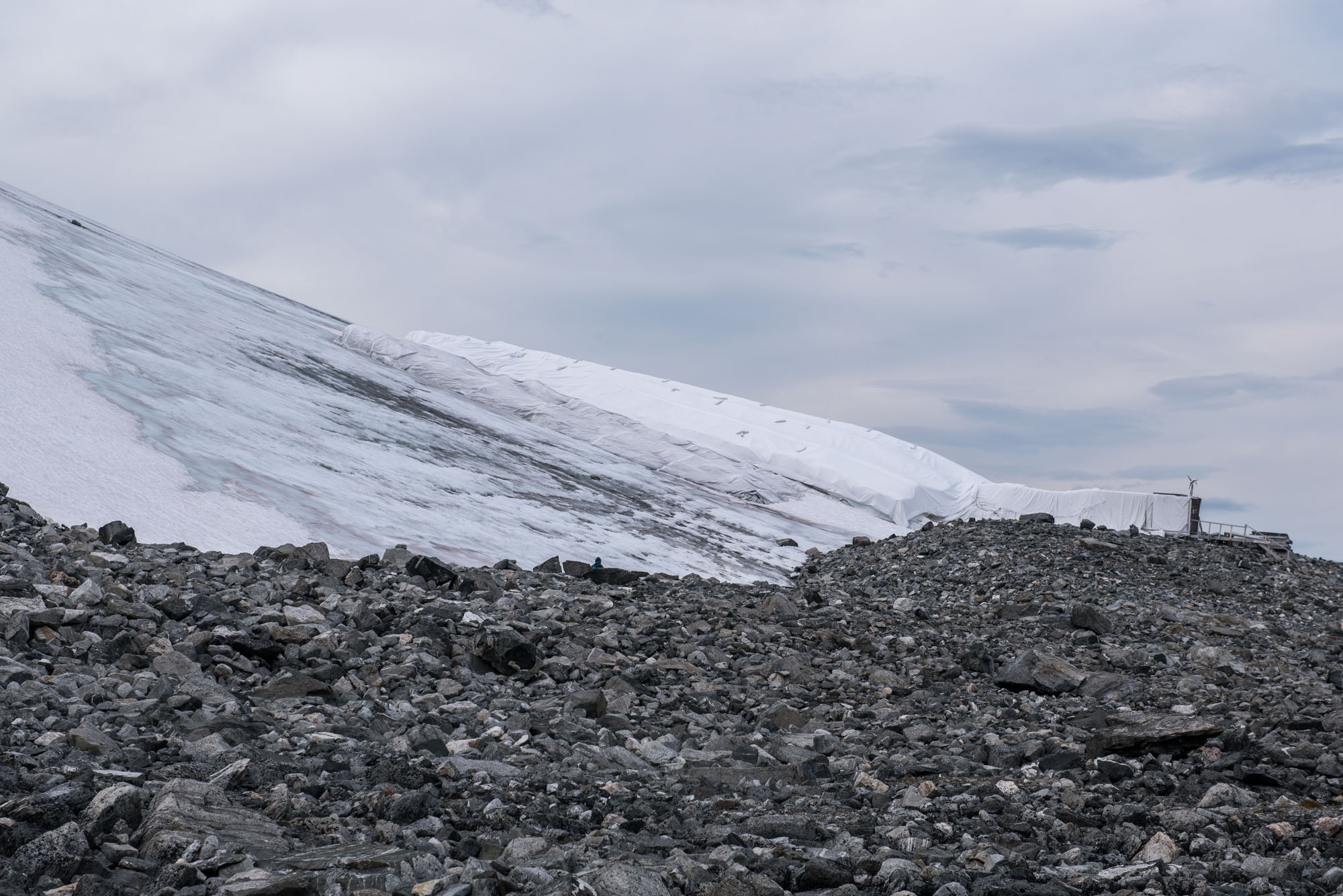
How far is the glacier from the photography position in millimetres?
9039

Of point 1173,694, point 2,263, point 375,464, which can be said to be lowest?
point 1173,694

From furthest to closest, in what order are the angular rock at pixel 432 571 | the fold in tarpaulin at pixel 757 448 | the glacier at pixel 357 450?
the fold in tarpaulin at pixel 757 448
the glacier at pixel 357 450
the angular rock at pixel 432 571

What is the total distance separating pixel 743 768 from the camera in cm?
482

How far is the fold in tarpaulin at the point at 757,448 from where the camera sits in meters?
21.5

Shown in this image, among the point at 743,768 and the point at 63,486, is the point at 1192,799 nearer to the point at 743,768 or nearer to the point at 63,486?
the point at 743,768

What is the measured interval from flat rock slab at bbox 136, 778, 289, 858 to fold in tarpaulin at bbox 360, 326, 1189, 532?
16859 millimetres

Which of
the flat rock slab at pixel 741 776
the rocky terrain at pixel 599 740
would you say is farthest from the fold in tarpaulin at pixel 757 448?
the flat rock slab at pixel 741 776

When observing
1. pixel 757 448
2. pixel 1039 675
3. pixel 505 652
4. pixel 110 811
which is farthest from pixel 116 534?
pixel 757 448

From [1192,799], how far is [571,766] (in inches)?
113

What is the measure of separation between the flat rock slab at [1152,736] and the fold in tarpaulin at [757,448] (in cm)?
1460

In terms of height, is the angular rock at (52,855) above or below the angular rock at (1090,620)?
below

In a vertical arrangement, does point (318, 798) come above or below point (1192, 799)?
below

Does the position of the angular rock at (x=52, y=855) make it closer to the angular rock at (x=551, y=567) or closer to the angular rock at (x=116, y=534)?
the angular rock at (x=116, y=534)

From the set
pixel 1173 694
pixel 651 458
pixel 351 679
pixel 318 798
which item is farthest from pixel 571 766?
pixel 651 458
